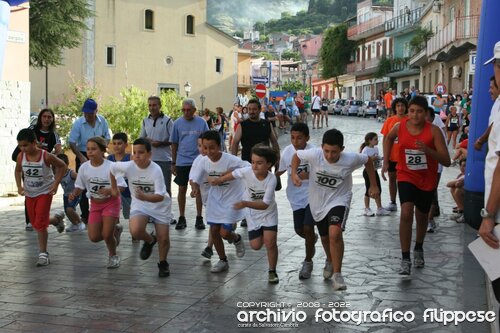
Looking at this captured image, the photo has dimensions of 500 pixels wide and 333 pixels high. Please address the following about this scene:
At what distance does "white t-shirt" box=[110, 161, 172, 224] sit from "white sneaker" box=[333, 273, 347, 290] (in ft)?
5.94

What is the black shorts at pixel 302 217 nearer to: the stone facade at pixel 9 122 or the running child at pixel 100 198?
the running child at pixel 100 198

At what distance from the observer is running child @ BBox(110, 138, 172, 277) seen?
6926 mm

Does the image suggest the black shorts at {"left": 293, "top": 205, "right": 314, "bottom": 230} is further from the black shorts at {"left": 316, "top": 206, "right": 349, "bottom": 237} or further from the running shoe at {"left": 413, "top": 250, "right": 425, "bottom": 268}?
the running shoe at {"left": 413, "top": 250, "right": 425, "bottom": 268}

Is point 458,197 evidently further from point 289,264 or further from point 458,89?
point 458,89

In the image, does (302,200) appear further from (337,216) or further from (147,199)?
(147,199)

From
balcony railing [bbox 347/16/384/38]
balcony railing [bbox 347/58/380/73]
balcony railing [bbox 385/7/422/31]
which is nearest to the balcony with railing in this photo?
balcony railing [bbox 385/7/422/31]

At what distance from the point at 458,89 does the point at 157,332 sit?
38792mm

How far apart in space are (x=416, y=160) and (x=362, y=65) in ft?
225

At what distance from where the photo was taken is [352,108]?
5484cm

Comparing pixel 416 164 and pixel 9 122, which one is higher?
pixel 9 122

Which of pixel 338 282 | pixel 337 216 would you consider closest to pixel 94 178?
pixel 337 216

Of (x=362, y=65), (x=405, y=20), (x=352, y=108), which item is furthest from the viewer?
(x=362, y=65)

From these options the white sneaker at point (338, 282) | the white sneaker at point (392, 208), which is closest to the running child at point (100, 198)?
the white sneaker at point (338, 282)

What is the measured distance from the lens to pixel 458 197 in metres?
9.81
